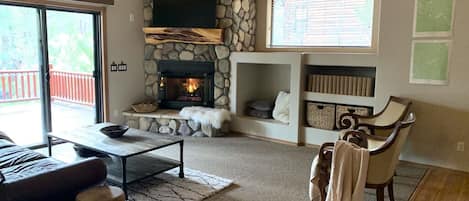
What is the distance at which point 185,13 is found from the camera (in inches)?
228

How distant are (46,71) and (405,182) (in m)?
4.70

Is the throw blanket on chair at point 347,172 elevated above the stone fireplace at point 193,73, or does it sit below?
below

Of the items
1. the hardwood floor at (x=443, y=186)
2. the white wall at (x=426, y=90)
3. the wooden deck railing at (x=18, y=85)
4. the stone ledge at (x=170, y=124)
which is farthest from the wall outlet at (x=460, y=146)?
the wooden deck railing at (x=18, y=85)

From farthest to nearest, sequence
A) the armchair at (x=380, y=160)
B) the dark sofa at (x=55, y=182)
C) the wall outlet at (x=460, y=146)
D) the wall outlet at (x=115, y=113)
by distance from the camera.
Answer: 1. the wall outlet at (x=115, y=113)
2. the wall outlet at (x=460, y=146)
3. the armchair at (x=380, y=160)
4. the dark sofa at (x=55, y=182)

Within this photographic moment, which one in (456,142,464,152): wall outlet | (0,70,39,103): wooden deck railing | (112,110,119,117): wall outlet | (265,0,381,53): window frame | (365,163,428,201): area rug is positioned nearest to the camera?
(365,163,428,201): area rug

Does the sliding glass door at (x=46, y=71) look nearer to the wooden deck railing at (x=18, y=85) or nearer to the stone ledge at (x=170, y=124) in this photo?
the wooden deck railing at (x=18, y=85)

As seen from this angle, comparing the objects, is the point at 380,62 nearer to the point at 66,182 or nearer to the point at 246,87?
the point at 246,87

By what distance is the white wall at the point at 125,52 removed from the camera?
5762 mm

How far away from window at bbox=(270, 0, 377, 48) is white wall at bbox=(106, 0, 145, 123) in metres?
2.24

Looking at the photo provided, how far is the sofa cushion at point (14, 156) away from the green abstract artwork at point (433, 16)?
4177 millimetres

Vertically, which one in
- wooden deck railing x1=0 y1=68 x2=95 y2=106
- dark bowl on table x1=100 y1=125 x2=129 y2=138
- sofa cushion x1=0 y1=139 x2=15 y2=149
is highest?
wooden deck railing x1=0 y1=68 x2=95 y2=106

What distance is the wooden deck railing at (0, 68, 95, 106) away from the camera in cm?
483

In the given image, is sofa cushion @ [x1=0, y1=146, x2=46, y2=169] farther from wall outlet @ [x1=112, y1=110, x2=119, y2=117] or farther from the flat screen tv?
the flat screen tv

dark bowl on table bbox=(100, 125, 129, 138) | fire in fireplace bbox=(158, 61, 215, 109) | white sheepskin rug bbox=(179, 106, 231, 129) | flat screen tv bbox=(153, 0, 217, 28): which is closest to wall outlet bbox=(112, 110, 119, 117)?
fire in fireplace bbox=(158, 61, 215, 109)
